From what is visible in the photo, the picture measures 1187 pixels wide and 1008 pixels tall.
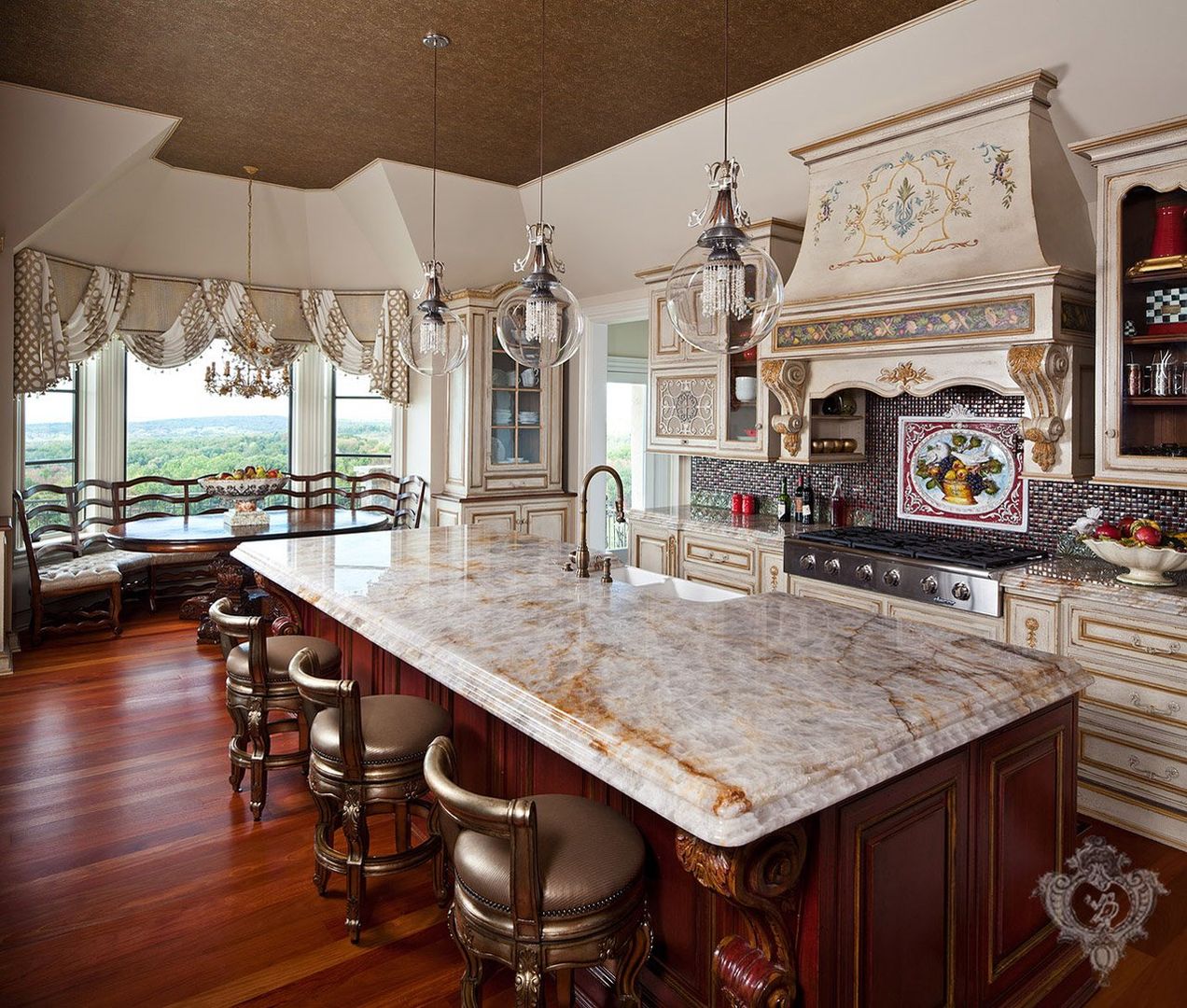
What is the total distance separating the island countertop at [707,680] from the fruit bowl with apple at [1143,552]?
4.57 feet

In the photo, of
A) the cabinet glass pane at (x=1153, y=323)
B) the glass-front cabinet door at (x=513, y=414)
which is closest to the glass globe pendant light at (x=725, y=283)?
the cabinet glass pane at (x=1153, y=323)

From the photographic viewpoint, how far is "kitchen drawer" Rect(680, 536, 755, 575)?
15.2 ft

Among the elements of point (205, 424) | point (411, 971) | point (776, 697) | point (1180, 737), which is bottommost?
point (411, 971)

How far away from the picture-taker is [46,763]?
3.63 m

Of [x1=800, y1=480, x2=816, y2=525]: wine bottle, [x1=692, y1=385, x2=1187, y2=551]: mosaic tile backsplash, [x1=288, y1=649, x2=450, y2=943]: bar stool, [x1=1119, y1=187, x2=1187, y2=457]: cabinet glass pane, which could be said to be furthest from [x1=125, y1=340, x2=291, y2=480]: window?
[x1=1119, y1=187, x2=1187, y2=457]: cabinet glass pane

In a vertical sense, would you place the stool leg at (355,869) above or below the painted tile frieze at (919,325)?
below

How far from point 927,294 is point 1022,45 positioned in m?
1.00

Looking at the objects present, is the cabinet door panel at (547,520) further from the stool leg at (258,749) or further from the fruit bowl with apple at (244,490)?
the stool leg at (258,749)

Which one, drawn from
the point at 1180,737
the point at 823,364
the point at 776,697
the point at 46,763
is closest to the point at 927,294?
the point at 823,364

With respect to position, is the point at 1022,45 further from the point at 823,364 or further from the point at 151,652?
the point at 151,652

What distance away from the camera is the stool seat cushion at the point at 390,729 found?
227cm

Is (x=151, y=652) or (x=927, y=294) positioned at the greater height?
(x=927, y=294)

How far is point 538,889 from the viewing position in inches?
61.0

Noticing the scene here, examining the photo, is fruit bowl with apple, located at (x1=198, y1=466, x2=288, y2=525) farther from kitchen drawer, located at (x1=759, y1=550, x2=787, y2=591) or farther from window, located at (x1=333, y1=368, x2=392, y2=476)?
kitchen drawer, located at (x1=759, y1=550, x2=787, y2=591)
